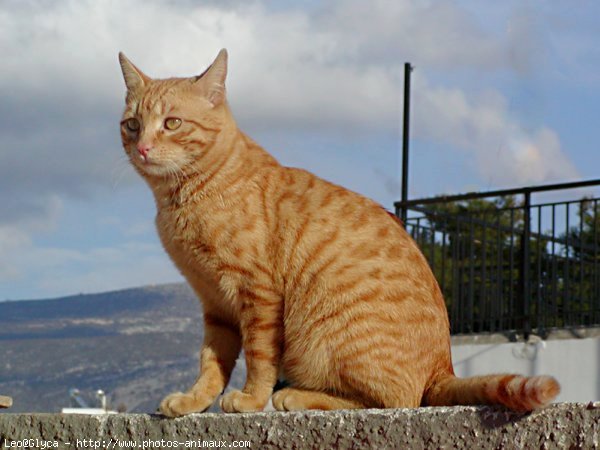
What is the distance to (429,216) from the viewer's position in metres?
11.1

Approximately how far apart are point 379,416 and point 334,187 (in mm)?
1057

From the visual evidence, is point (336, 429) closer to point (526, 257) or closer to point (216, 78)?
point (216, 78)

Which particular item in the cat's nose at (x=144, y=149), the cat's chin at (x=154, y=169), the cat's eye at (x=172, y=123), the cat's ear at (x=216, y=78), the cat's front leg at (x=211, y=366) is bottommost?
the cat's front leg at (x=211, y=366)

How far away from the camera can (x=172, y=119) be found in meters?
3.54

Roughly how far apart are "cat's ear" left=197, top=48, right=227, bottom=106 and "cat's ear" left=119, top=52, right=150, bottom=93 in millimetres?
242

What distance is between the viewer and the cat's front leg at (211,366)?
323 centimetres

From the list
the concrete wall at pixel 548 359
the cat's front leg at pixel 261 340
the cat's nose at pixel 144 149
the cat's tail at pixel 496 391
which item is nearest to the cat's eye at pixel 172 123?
the cat's nose at pixel 144 149

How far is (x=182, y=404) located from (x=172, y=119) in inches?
40.2

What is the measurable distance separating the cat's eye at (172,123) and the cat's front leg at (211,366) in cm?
69

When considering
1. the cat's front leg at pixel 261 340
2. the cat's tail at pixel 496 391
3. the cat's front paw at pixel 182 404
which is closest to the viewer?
the cat's tail at pixel 496 391

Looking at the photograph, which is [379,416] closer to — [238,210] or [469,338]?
[238,210]

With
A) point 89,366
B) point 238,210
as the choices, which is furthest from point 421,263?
point 89,366

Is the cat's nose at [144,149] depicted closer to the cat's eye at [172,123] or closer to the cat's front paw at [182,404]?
the cat's eye at [172,123]

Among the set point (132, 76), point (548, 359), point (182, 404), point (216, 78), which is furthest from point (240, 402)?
point (548, 359)
